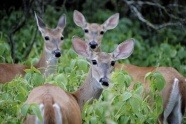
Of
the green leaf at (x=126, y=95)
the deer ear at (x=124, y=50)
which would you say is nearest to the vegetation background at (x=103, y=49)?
the green leaf at (x=126, y=95)

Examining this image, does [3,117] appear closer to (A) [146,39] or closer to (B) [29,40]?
(B) [29,40]

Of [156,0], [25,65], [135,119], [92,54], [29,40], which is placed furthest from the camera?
[156,0]

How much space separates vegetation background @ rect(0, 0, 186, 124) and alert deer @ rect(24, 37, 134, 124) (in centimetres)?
14

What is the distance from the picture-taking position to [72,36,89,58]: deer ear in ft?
27.9

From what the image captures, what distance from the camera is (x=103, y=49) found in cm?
1083

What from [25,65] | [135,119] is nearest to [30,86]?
[135,119]

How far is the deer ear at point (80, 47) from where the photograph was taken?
334 inches

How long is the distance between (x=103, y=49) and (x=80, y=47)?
2340 millimetres

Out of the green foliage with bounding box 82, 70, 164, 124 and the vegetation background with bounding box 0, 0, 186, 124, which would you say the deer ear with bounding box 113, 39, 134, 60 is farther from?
the green foliage with bounding box 82, 70, 164, 124

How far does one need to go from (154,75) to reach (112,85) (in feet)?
1.42

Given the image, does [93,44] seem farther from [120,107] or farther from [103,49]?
[120,107]

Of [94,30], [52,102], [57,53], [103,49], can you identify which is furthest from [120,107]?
[94,30]

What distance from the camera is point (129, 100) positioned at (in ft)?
21.7

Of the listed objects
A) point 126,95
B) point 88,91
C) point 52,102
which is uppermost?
point 52,102
